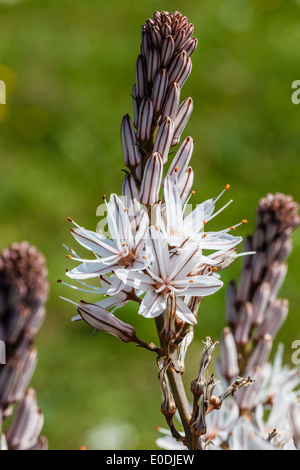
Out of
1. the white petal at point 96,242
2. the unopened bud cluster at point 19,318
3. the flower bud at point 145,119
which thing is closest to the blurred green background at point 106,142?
the unopened bud cluster at point 19,318

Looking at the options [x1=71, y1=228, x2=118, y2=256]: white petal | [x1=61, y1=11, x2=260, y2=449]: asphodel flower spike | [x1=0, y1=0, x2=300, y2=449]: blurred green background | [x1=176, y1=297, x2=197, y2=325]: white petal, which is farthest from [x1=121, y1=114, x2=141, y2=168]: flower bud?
[x1=0, y1=0, x2=300, y2=449]: blurred green background

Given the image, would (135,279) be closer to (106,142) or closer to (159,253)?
(159,253)

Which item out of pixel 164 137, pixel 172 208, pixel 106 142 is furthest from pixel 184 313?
pixel 106 142

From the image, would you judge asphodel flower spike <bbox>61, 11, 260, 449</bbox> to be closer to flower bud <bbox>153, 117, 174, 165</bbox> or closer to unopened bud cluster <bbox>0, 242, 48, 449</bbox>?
flower bud <bbox>153, 117, 174, 165</bbox>

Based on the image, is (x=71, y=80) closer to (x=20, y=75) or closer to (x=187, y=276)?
(x=20, y=75)

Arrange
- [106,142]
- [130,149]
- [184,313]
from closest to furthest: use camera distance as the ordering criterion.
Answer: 1. [184,313]
2. [130,149]
3. [106,142]

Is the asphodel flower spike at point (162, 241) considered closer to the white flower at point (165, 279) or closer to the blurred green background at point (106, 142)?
the white flower at point (165, 279)

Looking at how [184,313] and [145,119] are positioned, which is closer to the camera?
[184,313]
